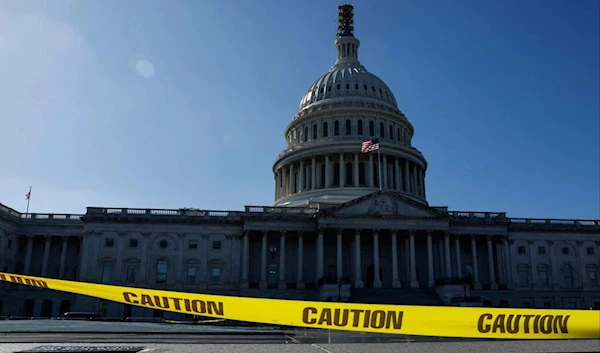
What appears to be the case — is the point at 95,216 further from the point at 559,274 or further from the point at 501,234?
the point at 559,274

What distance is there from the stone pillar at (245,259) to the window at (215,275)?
11.7ft

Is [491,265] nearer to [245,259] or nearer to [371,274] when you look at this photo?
[371,274]

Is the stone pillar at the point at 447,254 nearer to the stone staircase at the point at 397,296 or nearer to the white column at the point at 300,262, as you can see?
the stone staircase at the point at 397,296

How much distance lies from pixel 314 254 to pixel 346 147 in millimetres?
19298

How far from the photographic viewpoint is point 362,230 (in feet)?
202

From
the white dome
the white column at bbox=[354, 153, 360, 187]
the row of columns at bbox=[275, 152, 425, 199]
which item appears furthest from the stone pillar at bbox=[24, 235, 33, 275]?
the white dome

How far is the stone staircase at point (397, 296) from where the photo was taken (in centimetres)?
5391

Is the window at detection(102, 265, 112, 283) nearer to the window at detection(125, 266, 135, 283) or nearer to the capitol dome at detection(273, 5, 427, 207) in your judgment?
the window at detection(125, 266, 135, 283)

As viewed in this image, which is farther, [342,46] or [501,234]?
[342,46]

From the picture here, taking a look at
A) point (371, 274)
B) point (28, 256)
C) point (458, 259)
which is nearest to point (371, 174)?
point (371, 274)

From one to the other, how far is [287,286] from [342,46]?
5385cm

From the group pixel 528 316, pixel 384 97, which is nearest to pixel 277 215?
pixel 384 97

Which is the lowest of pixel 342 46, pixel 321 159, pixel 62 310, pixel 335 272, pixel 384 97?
pixel 62 310

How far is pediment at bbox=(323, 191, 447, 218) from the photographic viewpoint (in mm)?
61375
